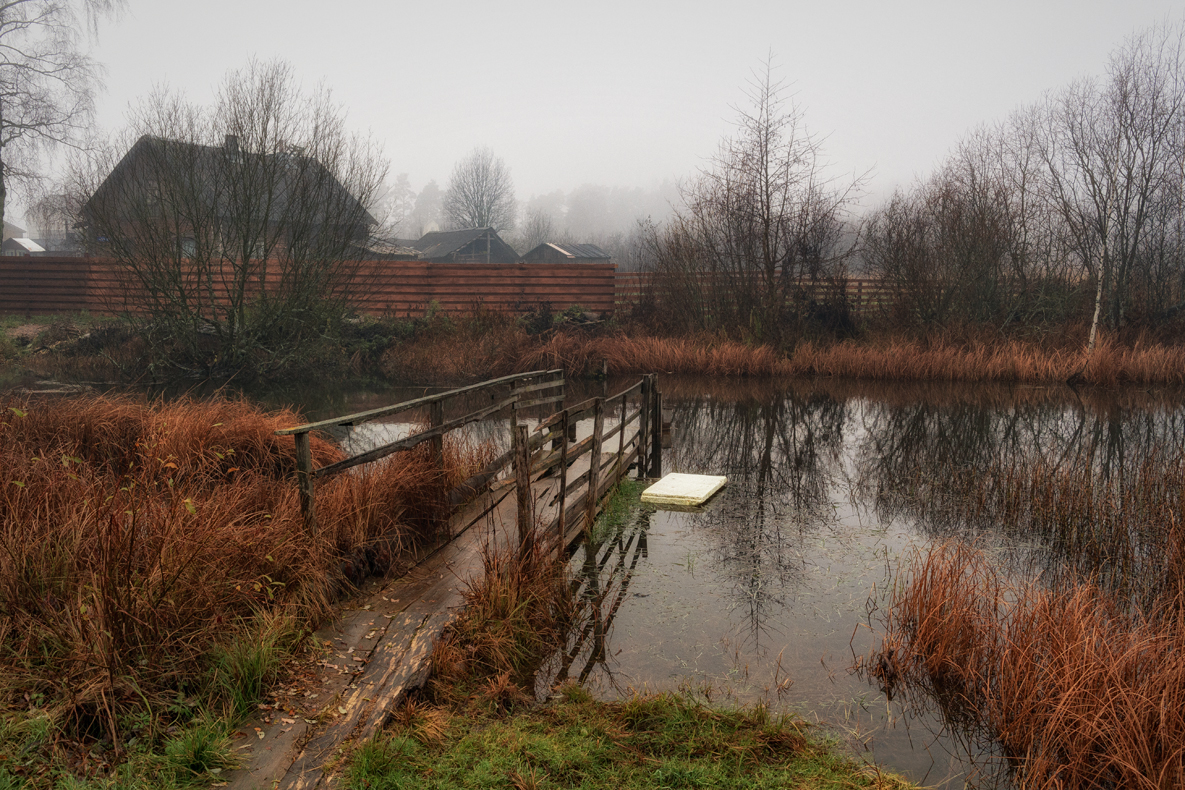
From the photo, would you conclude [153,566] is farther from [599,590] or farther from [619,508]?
[619,508]

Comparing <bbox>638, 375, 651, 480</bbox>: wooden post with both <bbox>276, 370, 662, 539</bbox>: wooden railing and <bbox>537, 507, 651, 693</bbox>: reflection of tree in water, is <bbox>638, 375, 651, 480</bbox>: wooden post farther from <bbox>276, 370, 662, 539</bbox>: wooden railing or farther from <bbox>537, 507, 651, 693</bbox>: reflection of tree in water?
<bbox>537, 507, 651, 693</bbox>: reflection of tree in water

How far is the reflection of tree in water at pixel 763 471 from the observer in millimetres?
6148

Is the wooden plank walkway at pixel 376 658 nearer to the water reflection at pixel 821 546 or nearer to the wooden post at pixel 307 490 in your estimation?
the wooden post at pixel 307 490

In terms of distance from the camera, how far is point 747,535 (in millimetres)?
7016

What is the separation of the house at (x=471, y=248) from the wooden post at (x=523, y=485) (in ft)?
139

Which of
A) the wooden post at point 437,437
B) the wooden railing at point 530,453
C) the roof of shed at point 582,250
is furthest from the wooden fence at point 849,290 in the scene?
the roof of shed at point 582,250

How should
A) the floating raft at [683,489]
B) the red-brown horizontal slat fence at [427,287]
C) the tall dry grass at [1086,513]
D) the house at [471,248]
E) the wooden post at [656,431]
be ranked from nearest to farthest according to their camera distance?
the tall dry grass at [1086,513], the floating raft at [683,489], the wooden post at [656,431], the red-brown horizontal slat fence at [427,287], the house at [471,248]

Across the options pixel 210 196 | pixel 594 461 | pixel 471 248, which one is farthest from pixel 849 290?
pixel 471 248

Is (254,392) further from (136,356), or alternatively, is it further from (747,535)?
(747,535)

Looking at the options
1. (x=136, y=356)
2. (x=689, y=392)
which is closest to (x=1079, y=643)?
(x=689, y=392)

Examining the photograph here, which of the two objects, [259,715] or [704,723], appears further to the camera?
[704,723]

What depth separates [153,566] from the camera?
356cm

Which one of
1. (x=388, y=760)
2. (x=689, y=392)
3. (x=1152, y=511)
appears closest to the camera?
(x=388, y=760)

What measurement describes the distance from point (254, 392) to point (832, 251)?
15551 millimetres
